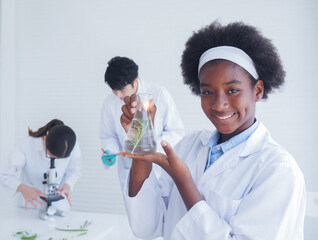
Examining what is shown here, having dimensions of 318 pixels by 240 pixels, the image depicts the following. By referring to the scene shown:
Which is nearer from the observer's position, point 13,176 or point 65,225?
point 65,225

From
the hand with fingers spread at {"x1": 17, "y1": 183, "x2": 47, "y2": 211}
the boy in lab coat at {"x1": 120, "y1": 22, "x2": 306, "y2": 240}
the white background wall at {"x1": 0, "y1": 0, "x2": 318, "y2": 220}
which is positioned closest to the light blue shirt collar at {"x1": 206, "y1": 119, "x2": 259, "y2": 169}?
the boy in lab coat at {"x1": 120, "y1": 22, "x2": 306, "y2": 240}

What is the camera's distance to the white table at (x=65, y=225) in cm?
168

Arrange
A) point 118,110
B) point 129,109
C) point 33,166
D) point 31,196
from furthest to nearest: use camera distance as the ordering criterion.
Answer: point 118,110 < point 33,166 < point 31,196 < point 129,109

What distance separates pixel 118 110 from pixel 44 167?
82cm

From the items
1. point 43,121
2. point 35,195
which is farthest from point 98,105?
point 35,195

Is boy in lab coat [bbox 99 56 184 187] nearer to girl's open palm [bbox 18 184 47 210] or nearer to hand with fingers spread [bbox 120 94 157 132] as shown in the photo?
girl's open palm [bbox 18 184 47 210]

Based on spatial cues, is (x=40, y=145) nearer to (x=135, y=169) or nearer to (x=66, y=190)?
(x=66, y=190)

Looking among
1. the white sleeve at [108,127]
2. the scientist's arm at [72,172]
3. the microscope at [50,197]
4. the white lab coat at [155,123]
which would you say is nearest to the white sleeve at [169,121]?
the white lab coat at [155,123]

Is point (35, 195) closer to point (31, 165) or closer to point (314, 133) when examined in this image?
point (31, 165)

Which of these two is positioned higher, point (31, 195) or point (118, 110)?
point (118, 110)

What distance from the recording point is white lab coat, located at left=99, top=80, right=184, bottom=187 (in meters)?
2.69

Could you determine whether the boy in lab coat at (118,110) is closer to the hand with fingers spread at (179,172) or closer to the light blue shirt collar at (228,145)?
the light blue shirt collar at (228,145)

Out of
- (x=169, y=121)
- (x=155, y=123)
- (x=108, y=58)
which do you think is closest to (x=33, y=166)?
(x=155, y=123)

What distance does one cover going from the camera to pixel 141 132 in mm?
1092
